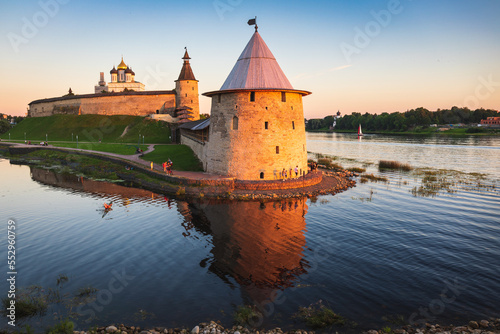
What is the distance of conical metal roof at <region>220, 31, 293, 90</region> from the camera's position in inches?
876

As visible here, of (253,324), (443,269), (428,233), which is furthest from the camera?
(428,233)

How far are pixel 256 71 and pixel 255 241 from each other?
13.9 m

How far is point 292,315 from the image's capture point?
8.37 m

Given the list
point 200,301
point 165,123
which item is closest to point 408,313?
point 200,301

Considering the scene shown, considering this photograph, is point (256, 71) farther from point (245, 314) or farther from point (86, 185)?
point (245, 314)

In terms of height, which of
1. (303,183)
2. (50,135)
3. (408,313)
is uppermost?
(50,135)

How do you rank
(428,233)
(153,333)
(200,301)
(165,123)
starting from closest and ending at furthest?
(153,333) < (200,301) < (428,233) < (165,123)

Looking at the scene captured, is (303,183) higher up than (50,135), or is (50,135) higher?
(50,135)

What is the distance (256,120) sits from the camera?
22234 mm

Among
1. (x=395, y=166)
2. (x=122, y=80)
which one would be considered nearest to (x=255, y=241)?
(x=395, y=166)

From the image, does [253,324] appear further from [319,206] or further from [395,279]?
[319,206]

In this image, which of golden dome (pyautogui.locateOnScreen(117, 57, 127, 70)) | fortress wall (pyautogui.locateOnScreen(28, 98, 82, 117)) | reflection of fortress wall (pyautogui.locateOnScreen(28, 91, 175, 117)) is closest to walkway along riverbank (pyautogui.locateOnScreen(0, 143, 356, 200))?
reflection of fortress wall (pyautogui.locateOnScreen(28, 91, 175, 117))

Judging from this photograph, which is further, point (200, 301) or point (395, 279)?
point (395, 279)

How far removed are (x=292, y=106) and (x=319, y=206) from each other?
8.32 m
